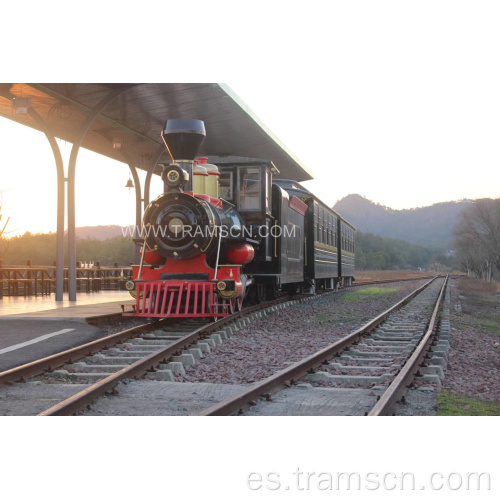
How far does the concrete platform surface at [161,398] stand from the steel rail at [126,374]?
8 centimetres

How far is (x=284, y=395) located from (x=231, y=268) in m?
4.66

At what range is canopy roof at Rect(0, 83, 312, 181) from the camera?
1267cm

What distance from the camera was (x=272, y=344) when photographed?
8031mm

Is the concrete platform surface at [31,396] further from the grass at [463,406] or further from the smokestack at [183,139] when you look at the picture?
the smokestack at [183,139]

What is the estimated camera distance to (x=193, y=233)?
9.43m

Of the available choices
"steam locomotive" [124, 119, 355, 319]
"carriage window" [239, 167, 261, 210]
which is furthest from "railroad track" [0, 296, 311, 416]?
"carriage window" [239, 167, 261, 210]

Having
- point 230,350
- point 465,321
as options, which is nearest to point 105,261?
point 465,321

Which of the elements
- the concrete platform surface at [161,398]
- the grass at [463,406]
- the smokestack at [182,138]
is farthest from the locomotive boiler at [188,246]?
the grass at [463,406]

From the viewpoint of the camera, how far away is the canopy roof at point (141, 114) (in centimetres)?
1267

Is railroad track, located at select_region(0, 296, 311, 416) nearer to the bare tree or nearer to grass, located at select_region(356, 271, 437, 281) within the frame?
grass, located at select_region(356, 271, 437, 281)

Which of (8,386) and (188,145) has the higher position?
(188,145)

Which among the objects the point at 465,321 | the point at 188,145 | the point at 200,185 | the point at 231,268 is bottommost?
the point at 465,321

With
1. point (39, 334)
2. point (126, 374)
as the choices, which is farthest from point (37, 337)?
point (126, 374)

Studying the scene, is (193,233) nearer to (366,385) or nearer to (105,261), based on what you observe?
(366,385)
